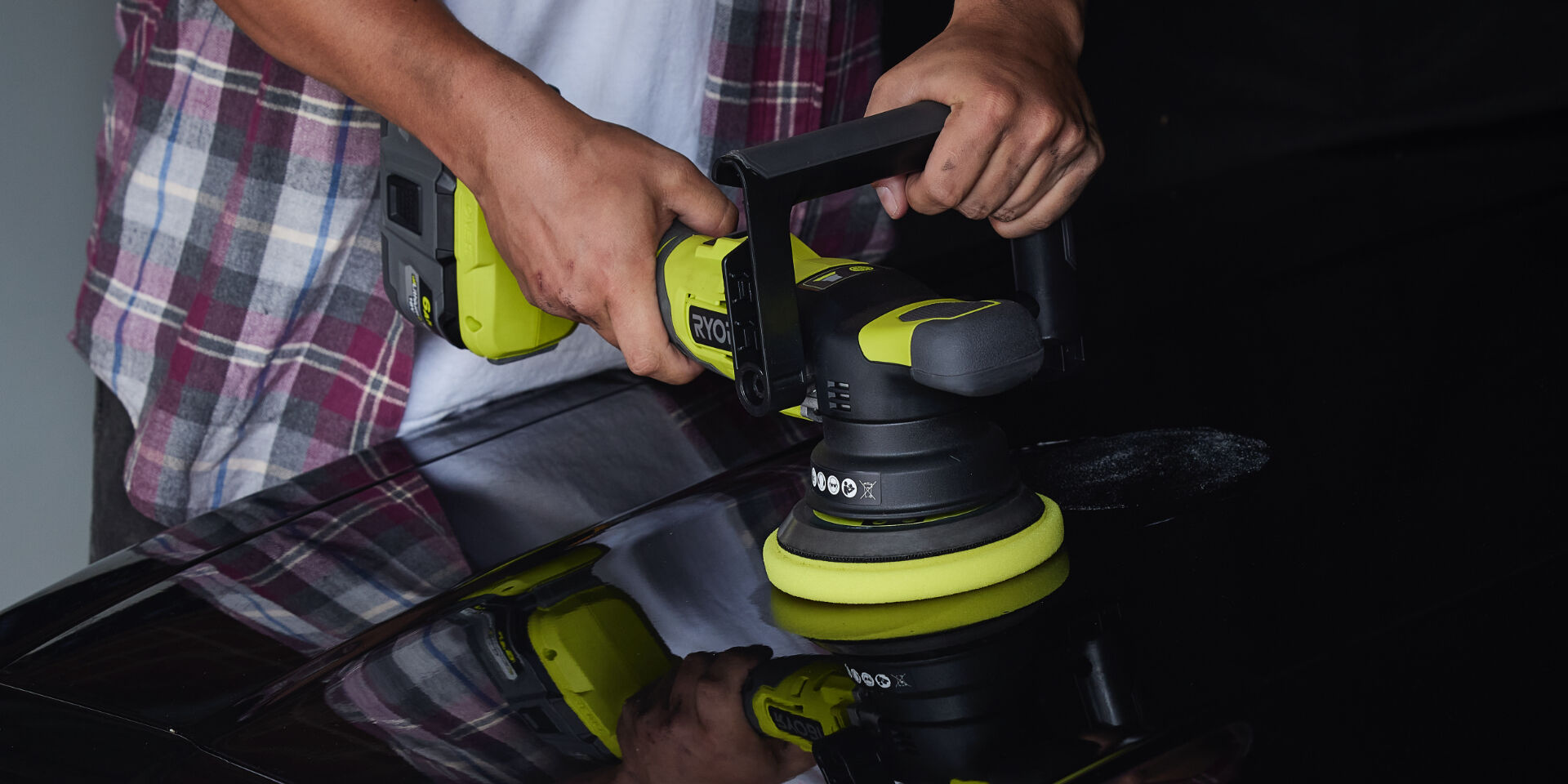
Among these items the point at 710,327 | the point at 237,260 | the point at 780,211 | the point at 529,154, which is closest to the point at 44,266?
the point at 237,260

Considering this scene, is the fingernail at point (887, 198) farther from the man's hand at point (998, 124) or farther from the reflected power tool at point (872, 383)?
the reflected power tool at point (872, 383)

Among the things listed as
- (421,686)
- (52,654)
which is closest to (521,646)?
(421,686)

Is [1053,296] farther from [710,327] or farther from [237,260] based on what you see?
[237,260]

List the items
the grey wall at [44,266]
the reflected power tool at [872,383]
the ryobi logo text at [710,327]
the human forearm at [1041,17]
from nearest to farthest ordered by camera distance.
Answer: the reflected power tool at [872,383], the ryobi logo text at [710,327], the human forearm at [1041,17], the grey wall at [44,266]

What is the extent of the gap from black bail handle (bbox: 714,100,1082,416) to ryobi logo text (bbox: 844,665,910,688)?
17 centimetres

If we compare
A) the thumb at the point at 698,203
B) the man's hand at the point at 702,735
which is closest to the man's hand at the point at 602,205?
the thumb at the point at 698,203

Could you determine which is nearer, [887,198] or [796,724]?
[796,724]

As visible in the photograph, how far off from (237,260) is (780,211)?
706 mm

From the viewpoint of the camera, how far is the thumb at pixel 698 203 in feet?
3.04

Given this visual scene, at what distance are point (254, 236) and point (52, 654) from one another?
52 cm

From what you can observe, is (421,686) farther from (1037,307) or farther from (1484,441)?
(1484,441)

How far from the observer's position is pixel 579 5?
1.25 metres

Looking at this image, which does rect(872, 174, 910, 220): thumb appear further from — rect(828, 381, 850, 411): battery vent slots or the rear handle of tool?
rect(828, 381, 850, 411): battery vent slots

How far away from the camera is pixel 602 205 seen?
92cm
